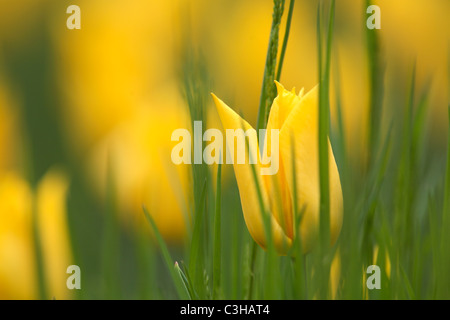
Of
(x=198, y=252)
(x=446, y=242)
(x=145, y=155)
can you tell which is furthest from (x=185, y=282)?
(x=145, y=155)

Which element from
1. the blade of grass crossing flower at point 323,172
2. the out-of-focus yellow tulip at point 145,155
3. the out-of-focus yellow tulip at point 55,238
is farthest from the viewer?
the out-of-focus yellow tulip at point 145,155

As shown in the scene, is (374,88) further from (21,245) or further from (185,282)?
(21,245)

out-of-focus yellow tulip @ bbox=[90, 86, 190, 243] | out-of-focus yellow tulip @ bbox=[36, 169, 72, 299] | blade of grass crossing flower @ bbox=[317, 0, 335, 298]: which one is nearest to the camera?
blade of grass crossing flower @ bbox=[317, 0, 335, 298]

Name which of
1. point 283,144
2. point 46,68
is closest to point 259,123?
point 283,144

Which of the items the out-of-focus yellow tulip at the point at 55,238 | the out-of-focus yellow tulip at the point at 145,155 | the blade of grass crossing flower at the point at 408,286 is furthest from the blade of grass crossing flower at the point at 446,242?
the out-of-focus yellow tulip at the point at 145,155

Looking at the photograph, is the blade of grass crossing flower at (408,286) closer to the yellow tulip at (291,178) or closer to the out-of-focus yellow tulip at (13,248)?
the yellow tulip at (291,178)

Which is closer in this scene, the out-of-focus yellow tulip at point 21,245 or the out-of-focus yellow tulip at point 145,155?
the out-of-focus yellow tulip at point 21,245

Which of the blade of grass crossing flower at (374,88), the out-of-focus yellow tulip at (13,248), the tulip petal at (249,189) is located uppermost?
the blade of grass crossing flower at (374,88)

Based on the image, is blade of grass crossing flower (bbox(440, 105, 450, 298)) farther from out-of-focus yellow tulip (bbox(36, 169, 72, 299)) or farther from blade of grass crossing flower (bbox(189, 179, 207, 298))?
out-of-focus yellow tulip (bbox(36, 169, 72, 299))

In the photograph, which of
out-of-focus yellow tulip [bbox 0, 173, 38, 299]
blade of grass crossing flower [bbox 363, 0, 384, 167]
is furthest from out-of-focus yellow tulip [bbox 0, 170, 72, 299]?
blade of grass crossing flower [bbox 363, 0, 384, 167]

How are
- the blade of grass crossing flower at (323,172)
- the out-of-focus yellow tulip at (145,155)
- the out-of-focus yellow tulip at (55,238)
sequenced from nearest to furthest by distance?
the blade of grass crossing flower at (323,172)
the out-of-focus yellow tulip at (55,238)
the out-of-focus yellow tulip at (145,155)
